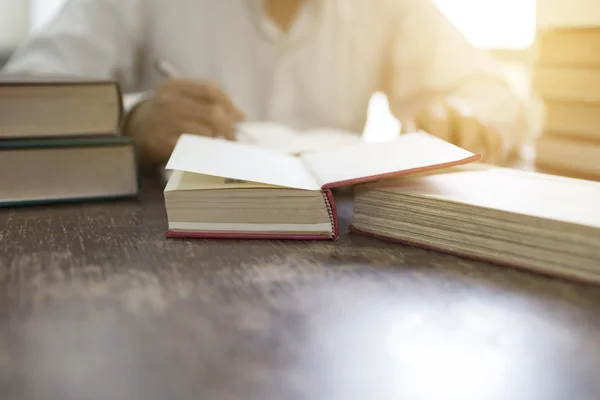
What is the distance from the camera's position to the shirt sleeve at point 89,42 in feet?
3.41

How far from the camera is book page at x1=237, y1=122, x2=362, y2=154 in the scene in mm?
699

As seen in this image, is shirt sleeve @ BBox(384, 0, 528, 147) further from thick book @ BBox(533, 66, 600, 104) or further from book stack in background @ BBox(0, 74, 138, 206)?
book stack in background @ BBox(0, 74, 138, 206)

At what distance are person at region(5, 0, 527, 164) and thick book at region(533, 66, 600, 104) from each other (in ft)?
0.79

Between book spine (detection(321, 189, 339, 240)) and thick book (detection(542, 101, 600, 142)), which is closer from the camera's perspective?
book spine (detection(321, 189, 339, 240))

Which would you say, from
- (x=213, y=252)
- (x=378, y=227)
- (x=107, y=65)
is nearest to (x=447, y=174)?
(x=378, y=227)

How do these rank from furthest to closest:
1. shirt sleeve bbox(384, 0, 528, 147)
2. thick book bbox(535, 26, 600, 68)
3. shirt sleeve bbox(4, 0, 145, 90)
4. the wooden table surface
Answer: shirt sleeve bbox(384, 0, 528, 147) < shirt sleeve bbox(4, 0, 145, 90) < thick book bbox(535, 26, 600, 68) < the wooden table surface

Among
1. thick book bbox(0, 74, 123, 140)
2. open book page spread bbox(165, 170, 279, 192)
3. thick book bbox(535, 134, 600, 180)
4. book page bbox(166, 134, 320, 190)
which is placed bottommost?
thick book bbox(535, 134, 600, 180)

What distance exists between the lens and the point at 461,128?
82 cm

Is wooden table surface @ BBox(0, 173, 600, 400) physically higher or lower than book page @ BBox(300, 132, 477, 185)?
lower

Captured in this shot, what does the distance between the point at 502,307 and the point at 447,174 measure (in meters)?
0.18

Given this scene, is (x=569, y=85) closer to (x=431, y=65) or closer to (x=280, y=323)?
(x=431, y=65)

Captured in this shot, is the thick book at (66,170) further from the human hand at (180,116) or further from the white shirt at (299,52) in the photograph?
the white shirt at (299,52)

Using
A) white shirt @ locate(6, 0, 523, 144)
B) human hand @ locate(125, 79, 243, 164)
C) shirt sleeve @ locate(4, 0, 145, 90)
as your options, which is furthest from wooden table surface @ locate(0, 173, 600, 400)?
white shirt @ locate(6, 0, 523, 144)

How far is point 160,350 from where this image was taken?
1.02ft
